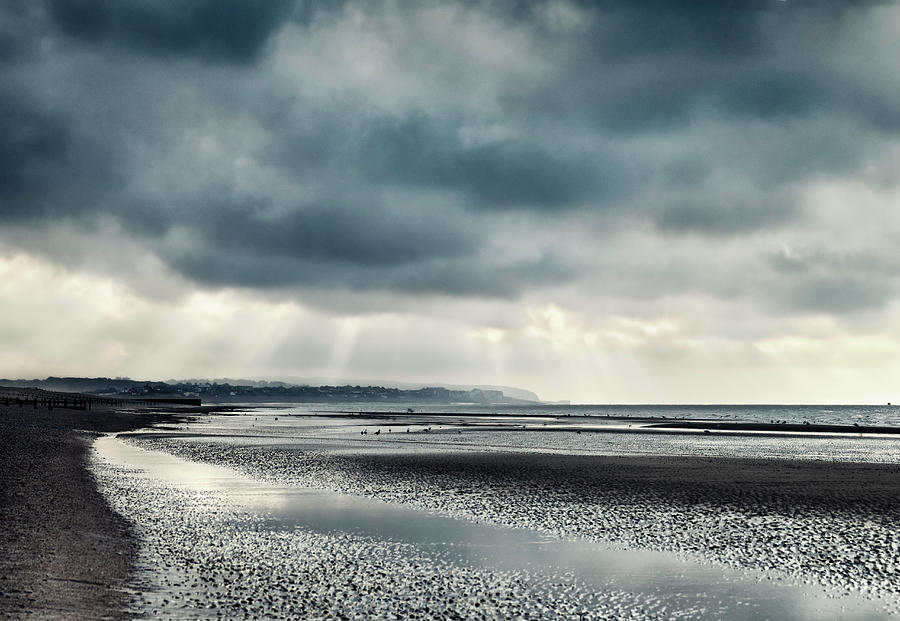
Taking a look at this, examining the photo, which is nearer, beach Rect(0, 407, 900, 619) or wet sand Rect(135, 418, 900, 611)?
beach Rect(0, 407, 900, 619)

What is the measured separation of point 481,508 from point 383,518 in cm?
384

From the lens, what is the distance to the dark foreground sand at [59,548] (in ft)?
36.0

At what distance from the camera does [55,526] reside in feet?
55.7

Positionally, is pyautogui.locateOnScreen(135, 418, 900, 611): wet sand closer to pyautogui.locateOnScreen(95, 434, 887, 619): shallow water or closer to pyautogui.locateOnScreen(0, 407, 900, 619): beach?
pyautogui.locateOnScreen(0, 407, 900, 619): beach

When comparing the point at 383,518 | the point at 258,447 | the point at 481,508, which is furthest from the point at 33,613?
the point at 258,447

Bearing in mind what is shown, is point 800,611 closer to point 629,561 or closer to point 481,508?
point 629,561

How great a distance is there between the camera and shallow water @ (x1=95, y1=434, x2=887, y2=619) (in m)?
11.8

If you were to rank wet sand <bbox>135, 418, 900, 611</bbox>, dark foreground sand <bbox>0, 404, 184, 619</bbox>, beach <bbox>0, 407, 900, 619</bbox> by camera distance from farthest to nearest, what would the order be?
wet sand <bbox>135, 418, 900, 611</bbox>, beach <bbox>0, 407, 900, 619</bbox>, dark foreground sand <bbox>0, 404, 184, 619</bbox>

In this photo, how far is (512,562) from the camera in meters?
14.9

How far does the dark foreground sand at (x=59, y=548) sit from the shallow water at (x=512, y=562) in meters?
0.92

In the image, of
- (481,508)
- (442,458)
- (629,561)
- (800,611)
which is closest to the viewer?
(800,611)

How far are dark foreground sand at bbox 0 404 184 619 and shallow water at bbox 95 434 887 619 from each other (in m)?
0.92

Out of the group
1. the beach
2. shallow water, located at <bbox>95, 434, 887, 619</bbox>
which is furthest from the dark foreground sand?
shallow water, located at <bbox>95, 434, 887, 619</bbox>

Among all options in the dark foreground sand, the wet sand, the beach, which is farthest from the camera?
the wet sand
